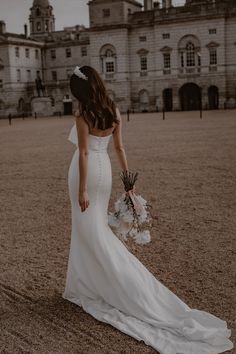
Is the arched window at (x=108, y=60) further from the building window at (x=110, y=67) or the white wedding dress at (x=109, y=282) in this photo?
the white wedding dress at (x=109, y=282)

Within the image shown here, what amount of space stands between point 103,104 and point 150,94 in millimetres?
52974

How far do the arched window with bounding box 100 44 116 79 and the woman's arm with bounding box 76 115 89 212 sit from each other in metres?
53.6

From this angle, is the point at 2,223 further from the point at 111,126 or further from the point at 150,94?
the point at 150,94

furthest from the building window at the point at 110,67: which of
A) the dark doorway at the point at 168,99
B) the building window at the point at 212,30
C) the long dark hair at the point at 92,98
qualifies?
the long dark hair at the point at 92,98

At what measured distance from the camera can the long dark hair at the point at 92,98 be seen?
478 cm

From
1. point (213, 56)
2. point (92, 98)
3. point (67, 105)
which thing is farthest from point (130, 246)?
point (67, 105)

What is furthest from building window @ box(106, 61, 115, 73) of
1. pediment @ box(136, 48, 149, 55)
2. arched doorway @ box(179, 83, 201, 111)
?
arched doorway @ box(179, 83, 201, 111)

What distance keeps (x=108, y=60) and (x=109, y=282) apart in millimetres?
54237

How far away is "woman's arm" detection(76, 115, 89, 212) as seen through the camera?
4836 millimetres

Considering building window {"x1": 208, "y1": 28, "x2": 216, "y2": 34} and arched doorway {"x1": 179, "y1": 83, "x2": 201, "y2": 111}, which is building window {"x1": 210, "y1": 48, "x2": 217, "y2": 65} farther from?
arched doorway {"x1": 179, "y1": 83, "x2": 201, "y2": 111}

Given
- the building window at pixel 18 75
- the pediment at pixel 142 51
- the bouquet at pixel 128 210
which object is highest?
the pediment at pixel 142 51

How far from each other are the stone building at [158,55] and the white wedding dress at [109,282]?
50563mm

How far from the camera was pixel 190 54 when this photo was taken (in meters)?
54.9

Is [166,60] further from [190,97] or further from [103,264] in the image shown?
[103,264]
